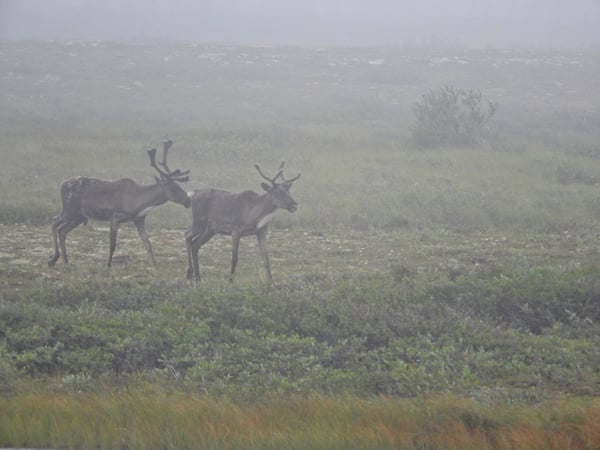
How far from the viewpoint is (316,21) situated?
9825 cm

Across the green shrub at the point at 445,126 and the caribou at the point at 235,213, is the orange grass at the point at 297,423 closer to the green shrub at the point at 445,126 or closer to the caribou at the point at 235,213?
the caribou at the point at 235,213

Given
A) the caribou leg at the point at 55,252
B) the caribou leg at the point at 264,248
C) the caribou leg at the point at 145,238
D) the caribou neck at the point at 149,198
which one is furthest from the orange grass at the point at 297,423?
the caribou neck at the point at 149,198

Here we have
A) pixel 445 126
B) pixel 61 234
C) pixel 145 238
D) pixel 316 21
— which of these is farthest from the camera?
pixel 316 21

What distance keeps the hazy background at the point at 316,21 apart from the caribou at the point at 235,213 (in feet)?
190

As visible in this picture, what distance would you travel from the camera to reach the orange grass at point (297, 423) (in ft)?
21.2

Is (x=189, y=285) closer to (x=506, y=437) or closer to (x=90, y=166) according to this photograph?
(x=506, y=437)

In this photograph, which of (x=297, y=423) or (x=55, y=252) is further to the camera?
(x=55, y=252)

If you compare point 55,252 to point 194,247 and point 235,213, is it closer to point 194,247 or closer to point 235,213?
point 194,247

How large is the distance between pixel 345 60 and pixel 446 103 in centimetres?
2587

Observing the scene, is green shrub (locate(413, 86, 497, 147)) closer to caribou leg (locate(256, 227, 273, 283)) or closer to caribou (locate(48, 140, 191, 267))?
caribou (locate(48, 140, 191, 267))

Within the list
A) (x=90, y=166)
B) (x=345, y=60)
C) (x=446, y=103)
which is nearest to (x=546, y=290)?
(x=90, y=166)

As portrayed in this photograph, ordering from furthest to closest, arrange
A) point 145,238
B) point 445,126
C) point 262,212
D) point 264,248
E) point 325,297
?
point 445,126, point 145,238, point 262,212, point 264,248, point 325,297

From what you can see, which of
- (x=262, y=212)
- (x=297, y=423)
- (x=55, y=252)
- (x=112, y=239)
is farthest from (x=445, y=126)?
(x=297, y=423)

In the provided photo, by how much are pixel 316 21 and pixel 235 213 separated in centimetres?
8788
